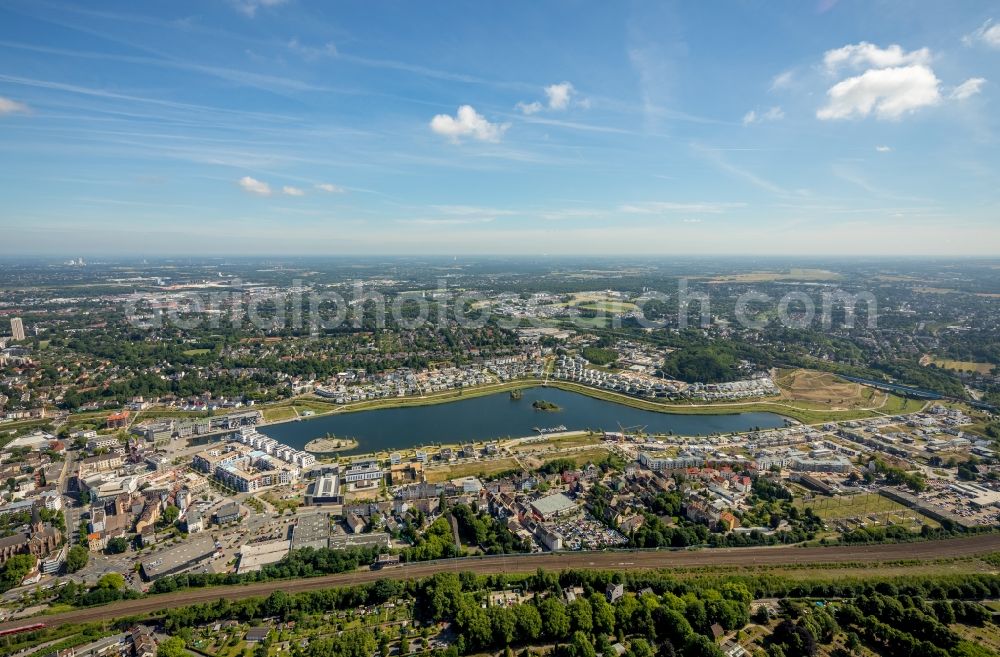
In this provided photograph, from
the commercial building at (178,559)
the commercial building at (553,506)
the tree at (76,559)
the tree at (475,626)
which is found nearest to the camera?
the tree at (475,626)

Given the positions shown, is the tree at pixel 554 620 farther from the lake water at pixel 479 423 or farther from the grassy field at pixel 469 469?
the lake water at pixel 479 423

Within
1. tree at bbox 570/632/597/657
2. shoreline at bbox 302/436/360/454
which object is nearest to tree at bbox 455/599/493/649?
tree at bbox 570/632/597/657

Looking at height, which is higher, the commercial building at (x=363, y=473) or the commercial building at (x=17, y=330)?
the commercial building at (x=17, y=330)

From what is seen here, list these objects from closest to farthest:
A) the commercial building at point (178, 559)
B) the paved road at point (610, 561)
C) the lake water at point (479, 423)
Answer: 1. the paved road at point (610, 561)
2. the commercial building at point (178, 559)
3. the lake water at point (479, 423)

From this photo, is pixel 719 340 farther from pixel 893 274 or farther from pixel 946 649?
pixel 893 274

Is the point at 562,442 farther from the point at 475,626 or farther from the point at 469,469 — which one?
the point at 475,626

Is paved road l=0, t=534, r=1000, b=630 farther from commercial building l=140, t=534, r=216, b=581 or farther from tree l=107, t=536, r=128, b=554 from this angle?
tree l=107, t=536, r=128, b=554

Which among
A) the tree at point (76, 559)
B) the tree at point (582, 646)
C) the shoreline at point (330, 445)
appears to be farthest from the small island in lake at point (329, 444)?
the tree at point (582, 646)

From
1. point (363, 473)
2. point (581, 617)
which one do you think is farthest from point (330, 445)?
point (581, 617)
